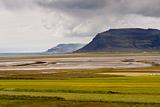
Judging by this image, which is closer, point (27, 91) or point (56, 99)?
point (56, 99)

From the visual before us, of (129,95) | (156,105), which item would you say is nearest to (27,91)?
(129,95)

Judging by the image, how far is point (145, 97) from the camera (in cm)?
4006

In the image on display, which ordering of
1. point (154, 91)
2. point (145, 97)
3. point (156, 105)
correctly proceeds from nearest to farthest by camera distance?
point (156, 105) → point (145, 97) → point (154, 91)

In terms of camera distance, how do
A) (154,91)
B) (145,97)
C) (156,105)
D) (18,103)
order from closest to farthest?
(156,105) → (18,103) → (145,97) → (154,91)

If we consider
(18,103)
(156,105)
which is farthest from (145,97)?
(18,103)

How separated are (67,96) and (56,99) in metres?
2.97

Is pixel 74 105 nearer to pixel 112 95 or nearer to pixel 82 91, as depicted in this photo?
pixel 112 95

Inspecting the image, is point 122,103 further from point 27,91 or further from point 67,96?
point 27,91

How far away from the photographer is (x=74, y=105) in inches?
1400

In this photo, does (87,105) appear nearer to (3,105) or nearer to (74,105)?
(74,105)

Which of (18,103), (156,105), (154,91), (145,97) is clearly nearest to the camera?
(156,105)

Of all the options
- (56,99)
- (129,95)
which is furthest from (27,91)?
(129,95)

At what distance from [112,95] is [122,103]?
6.14 meters

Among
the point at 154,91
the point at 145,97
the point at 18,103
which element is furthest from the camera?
the point at 154,91
